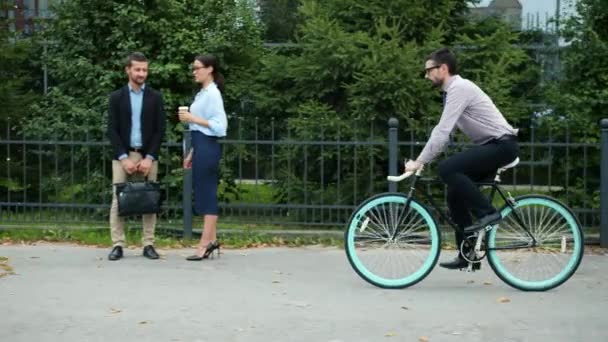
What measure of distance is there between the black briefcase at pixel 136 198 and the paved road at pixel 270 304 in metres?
0.44

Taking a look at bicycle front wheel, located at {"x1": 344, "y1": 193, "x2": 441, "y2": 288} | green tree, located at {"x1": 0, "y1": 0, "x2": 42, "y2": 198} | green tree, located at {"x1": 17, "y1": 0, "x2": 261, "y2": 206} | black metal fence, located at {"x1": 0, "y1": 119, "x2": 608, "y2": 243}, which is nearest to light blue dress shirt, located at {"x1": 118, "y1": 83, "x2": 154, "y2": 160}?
black metal fence, located at {"x1": 0, "y1": 119, "x2": 608, "y2": 243}

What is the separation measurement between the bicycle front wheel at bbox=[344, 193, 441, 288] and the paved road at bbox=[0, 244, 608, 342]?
0.42ft

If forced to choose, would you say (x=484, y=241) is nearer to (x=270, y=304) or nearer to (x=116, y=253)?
(x=270, y=304)

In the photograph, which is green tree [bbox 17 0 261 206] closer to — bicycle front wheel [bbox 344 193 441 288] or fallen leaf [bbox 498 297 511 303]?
bicycle front wheel [bbox 344 193 441 288]

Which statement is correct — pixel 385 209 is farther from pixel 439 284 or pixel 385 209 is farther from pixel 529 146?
pixel 529 146

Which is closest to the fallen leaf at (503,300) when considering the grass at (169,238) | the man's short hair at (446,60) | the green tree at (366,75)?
the man's short hair at (446,60)

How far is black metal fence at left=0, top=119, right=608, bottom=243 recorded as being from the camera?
10.1 m

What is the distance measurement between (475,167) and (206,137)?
2344 mm

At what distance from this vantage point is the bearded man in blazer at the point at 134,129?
870 cm

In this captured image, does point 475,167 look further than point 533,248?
No

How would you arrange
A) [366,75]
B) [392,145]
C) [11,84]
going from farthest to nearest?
[11,84] → [366,75] → [392,145]

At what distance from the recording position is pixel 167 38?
11305 mm

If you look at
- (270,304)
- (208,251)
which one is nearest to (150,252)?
(208,251)

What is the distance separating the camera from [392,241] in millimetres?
7484
